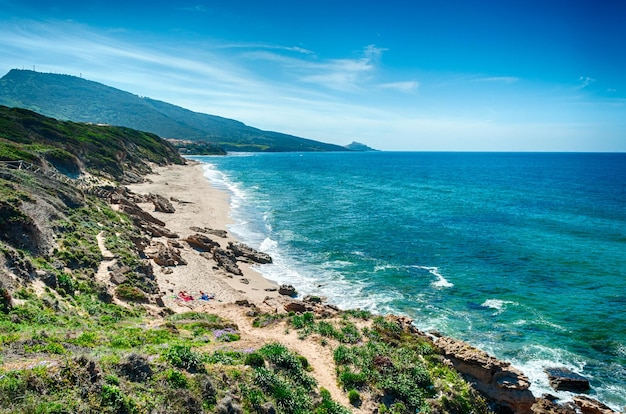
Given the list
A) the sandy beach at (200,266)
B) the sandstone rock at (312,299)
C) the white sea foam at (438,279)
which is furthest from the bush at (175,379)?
the white sea foam at (438,279)

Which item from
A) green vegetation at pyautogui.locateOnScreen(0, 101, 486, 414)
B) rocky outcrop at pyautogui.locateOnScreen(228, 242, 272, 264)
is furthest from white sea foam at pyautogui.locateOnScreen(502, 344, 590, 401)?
rocky outcrop at pyautogui.locateOnScreen(228, 242, 272, 264)

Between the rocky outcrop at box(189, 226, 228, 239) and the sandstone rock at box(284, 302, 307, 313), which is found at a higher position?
the rocky outcrop at box(189, 226, 228, 239)

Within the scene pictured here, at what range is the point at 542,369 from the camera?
23.6m

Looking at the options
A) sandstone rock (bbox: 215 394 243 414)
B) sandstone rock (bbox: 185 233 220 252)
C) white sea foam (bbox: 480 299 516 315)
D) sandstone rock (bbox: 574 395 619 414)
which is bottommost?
sandstone rock (bbox: 574 395 619 414)

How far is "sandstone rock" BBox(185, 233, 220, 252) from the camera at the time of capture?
142ft

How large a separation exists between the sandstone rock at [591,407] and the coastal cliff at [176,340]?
3.6 inches

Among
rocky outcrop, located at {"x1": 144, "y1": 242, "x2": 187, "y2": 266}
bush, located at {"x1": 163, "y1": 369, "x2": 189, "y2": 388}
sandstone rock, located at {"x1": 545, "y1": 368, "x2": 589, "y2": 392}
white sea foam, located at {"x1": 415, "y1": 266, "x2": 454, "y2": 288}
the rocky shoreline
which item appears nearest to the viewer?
bush, located at {"x1": 163, "y1": 369, "x2": 189, "y2": 388}

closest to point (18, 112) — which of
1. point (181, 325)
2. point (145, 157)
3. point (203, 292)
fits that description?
point (145, 157)

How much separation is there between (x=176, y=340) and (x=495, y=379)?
649 inches

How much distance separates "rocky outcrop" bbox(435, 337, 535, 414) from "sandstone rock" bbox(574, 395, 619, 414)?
11.2 ft

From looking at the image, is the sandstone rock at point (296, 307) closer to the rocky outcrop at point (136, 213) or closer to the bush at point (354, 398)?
the bush at point (354, 398)

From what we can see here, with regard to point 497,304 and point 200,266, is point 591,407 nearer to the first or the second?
point 497,304

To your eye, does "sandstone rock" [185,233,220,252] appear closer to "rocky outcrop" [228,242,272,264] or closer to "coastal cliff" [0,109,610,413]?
"rocky outcrop" [228,242,272,264]

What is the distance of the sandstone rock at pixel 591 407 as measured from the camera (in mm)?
19734
